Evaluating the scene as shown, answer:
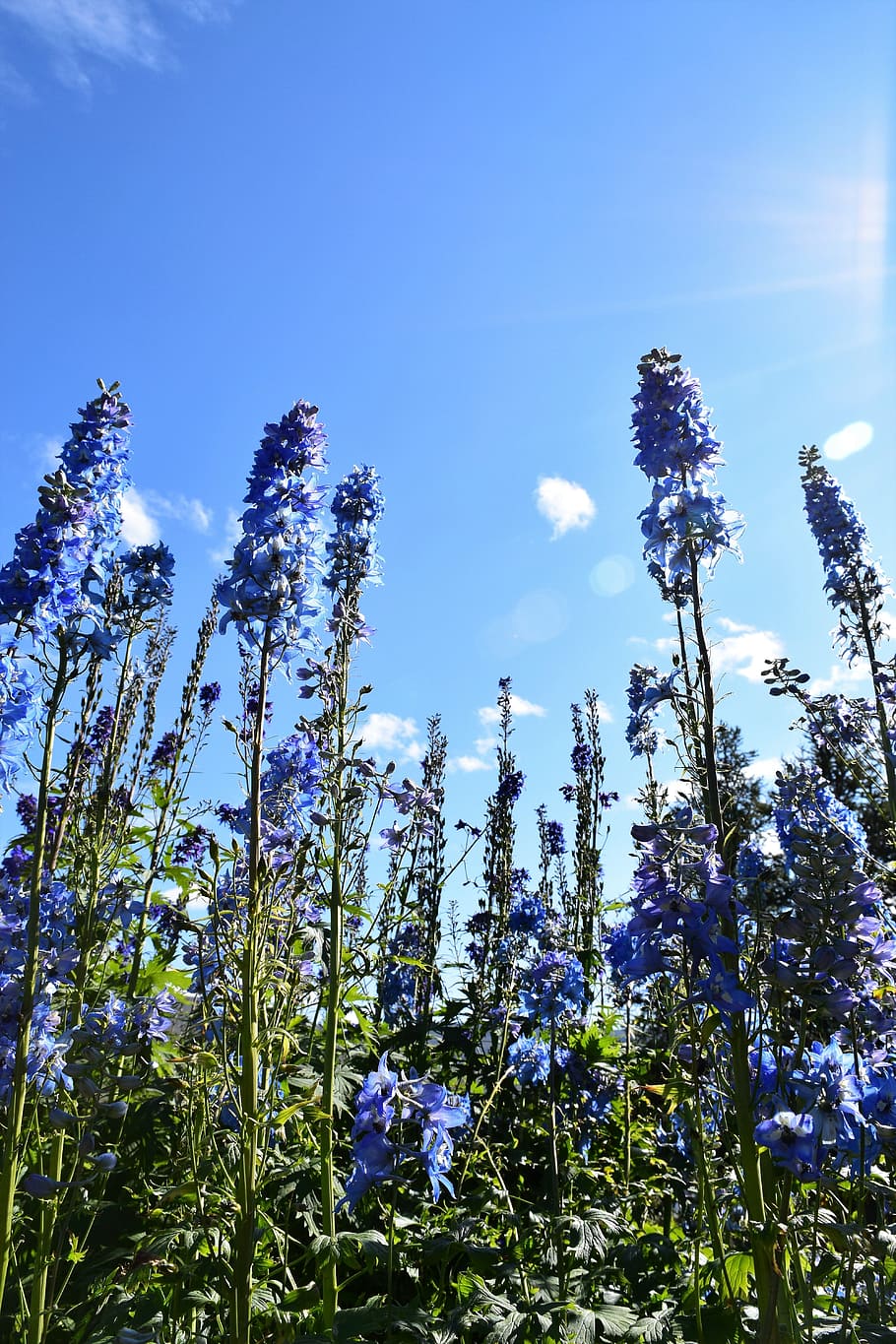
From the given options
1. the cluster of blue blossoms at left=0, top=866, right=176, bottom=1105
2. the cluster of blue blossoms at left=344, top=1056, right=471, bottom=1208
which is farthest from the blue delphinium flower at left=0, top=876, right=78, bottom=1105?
the cluster of blue blossoms at left=344, top=1056, right=471, bottom=1208

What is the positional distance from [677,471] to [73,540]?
89.3 inches

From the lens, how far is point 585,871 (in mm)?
6648

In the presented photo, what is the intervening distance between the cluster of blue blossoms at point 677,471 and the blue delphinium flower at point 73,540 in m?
2.09

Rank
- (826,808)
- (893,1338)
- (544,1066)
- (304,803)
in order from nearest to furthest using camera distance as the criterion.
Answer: (893,1338) < (826,808) < (304,803) < (544,1066)

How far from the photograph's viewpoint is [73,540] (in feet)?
9.81

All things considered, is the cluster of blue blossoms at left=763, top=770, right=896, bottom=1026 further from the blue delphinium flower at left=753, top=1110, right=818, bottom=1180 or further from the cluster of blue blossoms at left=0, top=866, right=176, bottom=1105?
the cluster of blue blossoms at left=0, top=866, right=176, bottom=1105

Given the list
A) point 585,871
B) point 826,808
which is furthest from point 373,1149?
point 585,871

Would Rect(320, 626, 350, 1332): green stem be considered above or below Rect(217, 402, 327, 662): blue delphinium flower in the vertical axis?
below

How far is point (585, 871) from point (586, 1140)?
223 cm

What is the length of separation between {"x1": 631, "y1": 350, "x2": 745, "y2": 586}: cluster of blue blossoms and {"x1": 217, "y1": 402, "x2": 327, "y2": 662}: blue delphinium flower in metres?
1.29

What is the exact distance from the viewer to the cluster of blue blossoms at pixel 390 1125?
2.62 m

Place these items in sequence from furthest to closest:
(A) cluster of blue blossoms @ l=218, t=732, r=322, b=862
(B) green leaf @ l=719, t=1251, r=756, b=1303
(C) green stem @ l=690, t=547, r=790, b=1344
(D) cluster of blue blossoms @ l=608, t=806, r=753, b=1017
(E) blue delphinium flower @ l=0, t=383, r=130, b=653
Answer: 1. (A) cluster of blue blossoms @ l=218, t=732, r=322, b=862
2. (E) blue delphinium flower @ l=0, t=383, r=130, b=653
3. (B) green leaf @ l=719, t=1251, r=756, b=1303
4. (D) cluster of blue blossoms @ l=608, t=806, r=753, b=1017
5. (C) green stem @ l=690, t=547, r=790, b=1344

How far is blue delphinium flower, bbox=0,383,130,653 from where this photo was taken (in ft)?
9.48

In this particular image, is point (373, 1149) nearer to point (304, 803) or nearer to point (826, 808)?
point (304, 803)
